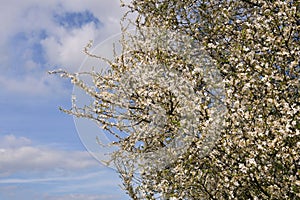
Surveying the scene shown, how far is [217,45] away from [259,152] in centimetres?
279

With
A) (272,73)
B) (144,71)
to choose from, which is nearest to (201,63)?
(144,71)

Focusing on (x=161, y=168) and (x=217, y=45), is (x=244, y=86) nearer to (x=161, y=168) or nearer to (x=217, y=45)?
(x=217, y=45)

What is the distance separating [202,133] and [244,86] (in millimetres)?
1060

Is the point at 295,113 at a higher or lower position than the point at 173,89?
lower

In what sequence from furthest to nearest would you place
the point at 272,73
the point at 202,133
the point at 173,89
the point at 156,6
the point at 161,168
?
1. the point at 156,6
2. the point at 161,168
3. the point at 173,89
4. the point at 202,133
5. the point at 272,73

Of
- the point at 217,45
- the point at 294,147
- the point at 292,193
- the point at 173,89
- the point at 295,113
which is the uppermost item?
the point at 217,45

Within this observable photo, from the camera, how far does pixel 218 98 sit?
305 inches

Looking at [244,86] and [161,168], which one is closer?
[244,86]

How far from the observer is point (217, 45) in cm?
834

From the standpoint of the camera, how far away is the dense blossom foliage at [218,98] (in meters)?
6.32

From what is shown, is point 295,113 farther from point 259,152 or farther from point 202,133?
point 202,133

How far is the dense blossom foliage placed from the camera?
6320 millimetres

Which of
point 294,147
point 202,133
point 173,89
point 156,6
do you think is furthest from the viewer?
point 156,6

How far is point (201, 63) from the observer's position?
8.38 meters
